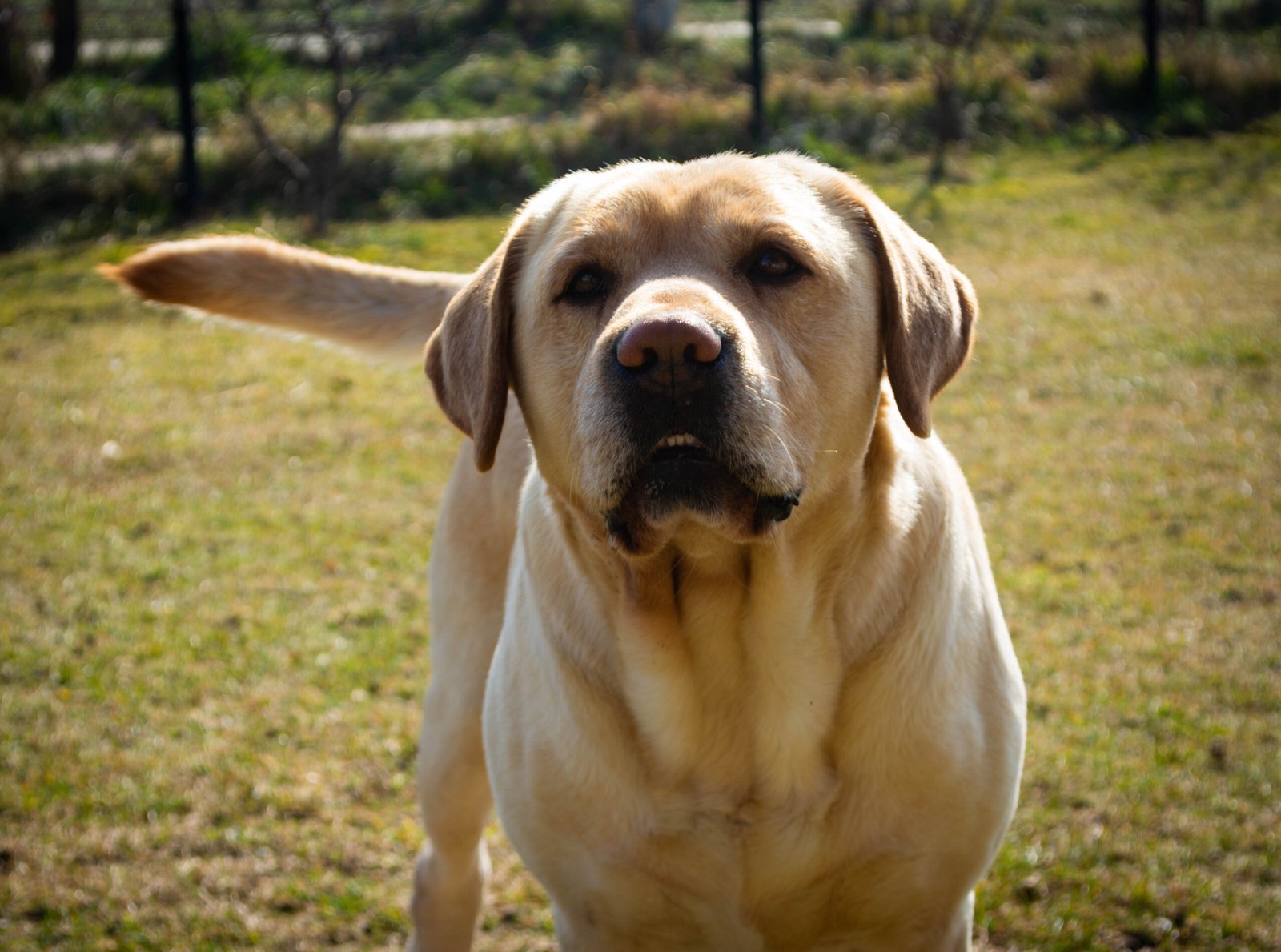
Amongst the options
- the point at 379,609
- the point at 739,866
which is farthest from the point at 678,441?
the point at 379,609

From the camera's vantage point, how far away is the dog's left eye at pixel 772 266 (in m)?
2.40

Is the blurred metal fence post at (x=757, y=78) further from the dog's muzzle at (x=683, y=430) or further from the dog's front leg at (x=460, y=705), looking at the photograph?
the dog's muzzle at (x=683, y=430)

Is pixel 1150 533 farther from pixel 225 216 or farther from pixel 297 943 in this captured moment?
pixel 225 216

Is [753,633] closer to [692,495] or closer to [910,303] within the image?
[692,495]

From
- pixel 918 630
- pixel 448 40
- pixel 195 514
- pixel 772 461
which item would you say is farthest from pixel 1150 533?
pixel 448 40

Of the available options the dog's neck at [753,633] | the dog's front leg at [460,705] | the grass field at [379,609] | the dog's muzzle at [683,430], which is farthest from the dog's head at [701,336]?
the grass field at [379,609]

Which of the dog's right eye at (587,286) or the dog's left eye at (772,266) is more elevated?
the dog's left eye at (772,266)

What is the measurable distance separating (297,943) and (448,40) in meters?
13.0

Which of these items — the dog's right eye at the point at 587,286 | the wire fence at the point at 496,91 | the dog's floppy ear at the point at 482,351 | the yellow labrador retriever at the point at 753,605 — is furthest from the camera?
the wire fence at the point at 496,91

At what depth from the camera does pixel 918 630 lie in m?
2.48

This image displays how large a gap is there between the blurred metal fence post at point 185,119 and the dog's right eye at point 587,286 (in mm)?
10014

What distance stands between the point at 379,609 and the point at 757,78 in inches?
334

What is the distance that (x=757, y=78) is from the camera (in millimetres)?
12242

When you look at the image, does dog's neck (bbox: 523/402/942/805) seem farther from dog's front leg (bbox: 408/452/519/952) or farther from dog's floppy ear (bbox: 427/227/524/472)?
dog's front leg (bbox: 408/452/519/952)
